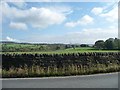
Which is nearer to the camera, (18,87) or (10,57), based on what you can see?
(18,87)

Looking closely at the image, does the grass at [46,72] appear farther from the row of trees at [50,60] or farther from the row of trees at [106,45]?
the row of trees at [106,45]

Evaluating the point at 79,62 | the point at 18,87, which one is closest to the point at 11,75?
the point at 18,87

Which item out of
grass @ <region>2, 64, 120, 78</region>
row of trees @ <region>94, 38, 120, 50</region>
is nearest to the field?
grass @ <region>2, 64, 120, 78</region>

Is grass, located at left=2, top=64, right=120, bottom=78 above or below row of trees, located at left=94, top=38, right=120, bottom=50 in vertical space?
below

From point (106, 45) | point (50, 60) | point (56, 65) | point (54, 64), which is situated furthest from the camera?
point (106, 45)

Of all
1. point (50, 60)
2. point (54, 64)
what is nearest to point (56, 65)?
point (54, 64)

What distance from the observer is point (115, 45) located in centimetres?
3622

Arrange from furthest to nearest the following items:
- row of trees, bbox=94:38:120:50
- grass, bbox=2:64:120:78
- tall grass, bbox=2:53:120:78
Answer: row of trees, bbox=94:38:120:50
tall grass, bbox=2:53:120:78
grass, bbox=2:64:120:78

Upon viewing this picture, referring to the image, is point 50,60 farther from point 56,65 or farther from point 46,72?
point 46,72

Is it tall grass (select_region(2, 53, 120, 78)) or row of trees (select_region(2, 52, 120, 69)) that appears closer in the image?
tall grass (select_region(2, 53, 120, 78))

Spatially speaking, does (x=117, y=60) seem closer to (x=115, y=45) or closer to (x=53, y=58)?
(x=53, y=58)

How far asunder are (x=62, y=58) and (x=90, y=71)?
474 cm

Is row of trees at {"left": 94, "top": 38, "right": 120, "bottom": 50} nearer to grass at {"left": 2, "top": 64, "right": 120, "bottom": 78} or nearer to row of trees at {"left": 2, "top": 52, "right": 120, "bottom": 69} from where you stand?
row of trees at {"left": 2, "top": 52, "right": 120, "bottom": 69}

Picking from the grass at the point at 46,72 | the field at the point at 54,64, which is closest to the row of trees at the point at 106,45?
the field at the point at 54,64
